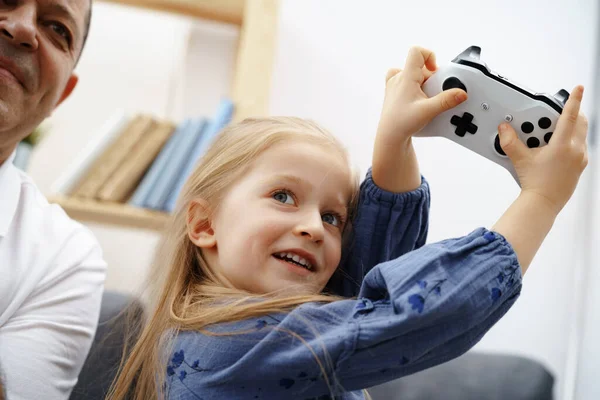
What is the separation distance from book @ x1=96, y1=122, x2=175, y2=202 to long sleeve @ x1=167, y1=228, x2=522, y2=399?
0.97 meters

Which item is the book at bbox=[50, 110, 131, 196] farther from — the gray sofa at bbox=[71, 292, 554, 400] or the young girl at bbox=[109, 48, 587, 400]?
the young girl at bbox=[109, 48, 587, 400]

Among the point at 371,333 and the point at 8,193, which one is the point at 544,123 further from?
the point at 8,193

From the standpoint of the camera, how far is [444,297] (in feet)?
2.06

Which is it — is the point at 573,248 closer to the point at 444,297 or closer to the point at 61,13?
the point at 444,297

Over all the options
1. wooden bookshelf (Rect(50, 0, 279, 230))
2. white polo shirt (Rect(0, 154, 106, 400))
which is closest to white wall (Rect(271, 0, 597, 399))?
wooden bookshelf (Rect(50, 0, 279, 230))

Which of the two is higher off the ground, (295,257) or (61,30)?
(61,30)

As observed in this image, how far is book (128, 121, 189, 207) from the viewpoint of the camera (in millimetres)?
1604

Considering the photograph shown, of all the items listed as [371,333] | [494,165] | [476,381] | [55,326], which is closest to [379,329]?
[371,333]

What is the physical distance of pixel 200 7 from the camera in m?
1.89

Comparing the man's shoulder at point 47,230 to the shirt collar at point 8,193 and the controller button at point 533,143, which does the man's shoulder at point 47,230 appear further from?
the controller button at point 533,143

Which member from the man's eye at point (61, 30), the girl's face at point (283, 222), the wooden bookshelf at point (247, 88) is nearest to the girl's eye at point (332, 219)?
the girl's face at point (283, 222)

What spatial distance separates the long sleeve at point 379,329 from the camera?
64 centimetres

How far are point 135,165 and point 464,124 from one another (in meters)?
1.08

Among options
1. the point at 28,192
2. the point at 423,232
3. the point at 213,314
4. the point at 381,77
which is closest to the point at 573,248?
the point at 381,77
